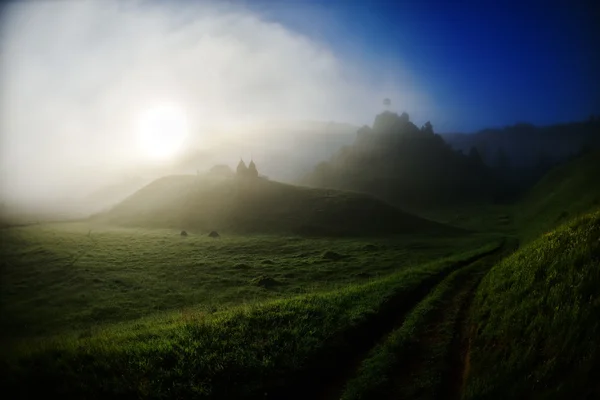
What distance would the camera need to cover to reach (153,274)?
37.8 meters

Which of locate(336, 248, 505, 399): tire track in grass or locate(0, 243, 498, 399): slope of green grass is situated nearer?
locate(0, 243, 498, 399): slope of green grass

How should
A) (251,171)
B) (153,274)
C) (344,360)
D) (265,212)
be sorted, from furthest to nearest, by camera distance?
(251,171)
(265,212)
(153,274)
(344,360)

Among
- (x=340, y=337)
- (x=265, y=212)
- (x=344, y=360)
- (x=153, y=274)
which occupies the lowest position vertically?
(x=153, y=274)

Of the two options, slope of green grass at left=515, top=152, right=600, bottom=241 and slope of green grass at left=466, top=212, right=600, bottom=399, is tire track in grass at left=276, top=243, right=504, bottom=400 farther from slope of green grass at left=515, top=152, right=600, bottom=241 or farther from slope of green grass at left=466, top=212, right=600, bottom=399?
slope of green grass at left=515, top=152, right=600, bottom=241

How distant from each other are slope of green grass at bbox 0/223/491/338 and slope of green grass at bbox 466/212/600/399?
605 inches

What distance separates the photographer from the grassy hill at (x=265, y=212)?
86.1 meters

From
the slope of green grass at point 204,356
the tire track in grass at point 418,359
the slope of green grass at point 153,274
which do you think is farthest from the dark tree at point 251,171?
the tire track in grass at point 418,359

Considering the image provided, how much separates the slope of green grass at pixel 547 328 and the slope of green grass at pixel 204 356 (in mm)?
6067

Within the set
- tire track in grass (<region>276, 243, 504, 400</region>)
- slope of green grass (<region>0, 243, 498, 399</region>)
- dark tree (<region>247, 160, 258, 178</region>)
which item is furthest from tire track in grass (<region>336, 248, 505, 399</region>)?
dark tree (<region>247, 160, 258, 178</region>)

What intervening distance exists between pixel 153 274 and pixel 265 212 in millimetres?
61873

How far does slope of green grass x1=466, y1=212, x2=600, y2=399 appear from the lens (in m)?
9.02

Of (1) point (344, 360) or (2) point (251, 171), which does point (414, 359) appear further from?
(2) point (251, 171)

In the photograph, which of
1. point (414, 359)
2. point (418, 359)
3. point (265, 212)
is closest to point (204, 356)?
point (414, 359)

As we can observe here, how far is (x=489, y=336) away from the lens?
13.2 metres
